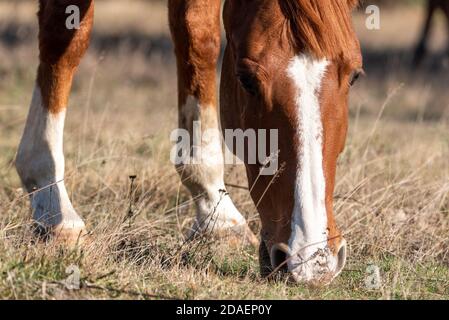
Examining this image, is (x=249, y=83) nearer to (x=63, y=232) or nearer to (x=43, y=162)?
(x=63, y=232)

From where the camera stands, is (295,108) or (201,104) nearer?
(295,108)

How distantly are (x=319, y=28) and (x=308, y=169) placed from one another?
0.52m

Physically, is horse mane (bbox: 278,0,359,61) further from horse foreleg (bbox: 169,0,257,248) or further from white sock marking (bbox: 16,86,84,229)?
white sock marking (bbox: 16,86,84,229)

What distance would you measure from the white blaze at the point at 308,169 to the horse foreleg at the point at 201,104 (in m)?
1.18

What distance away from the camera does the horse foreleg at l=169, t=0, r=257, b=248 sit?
4586 millimetres

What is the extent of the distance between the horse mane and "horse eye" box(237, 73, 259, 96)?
20cm

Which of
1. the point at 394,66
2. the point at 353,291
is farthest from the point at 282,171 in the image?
the point at 394,66

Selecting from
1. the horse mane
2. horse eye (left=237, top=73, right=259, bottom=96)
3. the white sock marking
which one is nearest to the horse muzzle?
horse eye (left=237, top=73, right=259, bottom=96)

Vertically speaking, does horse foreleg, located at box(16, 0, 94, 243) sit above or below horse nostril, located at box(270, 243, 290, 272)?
above

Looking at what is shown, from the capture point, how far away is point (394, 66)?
14352mm

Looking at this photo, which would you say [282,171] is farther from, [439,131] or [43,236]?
A: [439,131]

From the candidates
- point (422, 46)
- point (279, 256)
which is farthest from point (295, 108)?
point (422, 46)

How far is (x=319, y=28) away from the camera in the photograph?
350 cm
